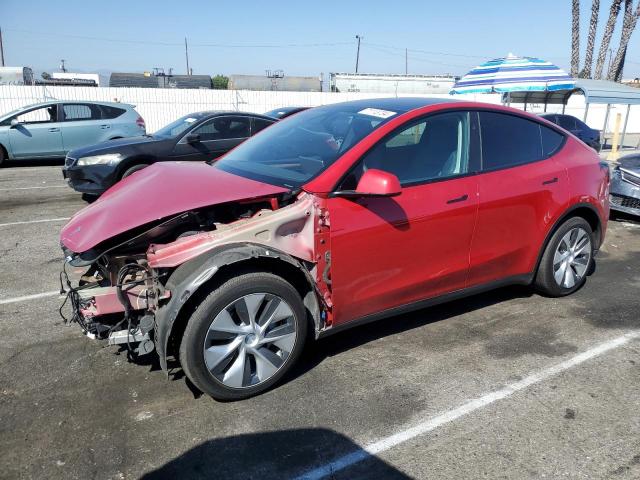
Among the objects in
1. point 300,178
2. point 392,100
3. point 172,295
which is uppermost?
point 392,100

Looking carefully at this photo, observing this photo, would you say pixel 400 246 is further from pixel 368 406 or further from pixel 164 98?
pixel 164 98

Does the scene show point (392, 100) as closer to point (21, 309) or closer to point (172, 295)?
point (172, 295)

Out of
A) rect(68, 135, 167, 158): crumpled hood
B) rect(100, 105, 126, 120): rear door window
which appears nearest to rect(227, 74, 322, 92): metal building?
rect(100, 105, 126, 120): rear door window

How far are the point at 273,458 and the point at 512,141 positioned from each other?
2910mm

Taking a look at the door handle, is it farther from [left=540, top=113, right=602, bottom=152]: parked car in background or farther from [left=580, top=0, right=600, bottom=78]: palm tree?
[left=580, top=0, right=600, bottom=78]: palm tree

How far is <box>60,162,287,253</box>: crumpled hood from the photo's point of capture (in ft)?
9.60

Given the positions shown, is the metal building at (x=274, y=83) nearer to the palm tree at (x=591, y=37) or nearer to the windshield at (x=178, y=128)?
the palm tree at (x=591, y=37)

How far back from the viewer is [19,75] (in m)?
34.0

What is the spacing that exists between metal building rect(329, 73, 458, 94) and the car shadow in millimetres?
37321

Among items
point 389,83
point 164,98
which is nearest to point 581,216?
point 164,98

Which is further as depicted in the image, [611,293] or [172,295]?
[611,293]

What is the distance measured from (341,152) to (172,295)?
1378 millimetres

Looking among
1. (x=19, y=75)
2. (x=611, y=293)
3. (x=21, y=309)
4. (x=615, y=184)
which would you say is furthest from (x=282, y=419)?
(x=19, y=75)

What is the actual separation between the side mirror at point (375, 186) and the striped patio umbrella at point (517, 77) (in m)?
14.4
